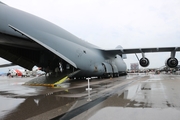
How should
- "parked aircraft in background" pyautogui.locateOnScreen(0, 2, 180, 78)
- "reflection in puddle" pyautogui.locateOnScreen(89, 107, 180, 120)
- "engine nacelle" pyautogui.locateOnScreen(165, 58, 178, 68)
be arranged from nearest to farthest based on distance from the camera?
"reflection in puddle" pyautogui.locateOnScreen(89, 107, 180, 120)
"parked aircraft in background" pyautogui.locateOnScreen(0, 2, 180, 78)
"engine nacelle" pyautogui.locateOnScreen(165, 58, 178, 68)

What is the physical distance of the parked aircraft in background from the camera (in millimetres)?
11266

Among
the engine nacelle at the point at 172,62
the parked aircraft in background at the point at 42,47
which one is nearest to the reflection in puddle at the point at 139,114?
the parked aircraft in background at the point at 42,47

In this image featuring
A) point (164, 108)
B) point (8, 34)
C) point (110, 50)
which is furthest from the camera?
point (110, 50)

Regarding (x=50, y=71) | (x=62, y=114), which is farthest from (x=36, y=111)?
(x=50, y=71)

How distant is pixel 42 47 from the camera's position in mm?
13633

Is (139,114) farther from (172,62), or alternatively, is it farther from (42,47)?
(172,62)

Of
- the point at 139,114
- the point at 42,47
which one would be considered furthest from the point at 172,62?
the point at 139,114

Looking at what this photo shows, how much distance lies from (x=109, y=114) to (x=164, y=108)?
1.87 metres

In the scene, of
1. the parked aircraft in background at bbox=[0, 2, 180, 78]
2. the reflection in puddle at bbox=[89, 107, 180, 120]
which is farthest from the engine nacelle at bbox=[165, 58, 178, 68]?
the reflection in puddle at bbox=[89, 107, 180, 120]

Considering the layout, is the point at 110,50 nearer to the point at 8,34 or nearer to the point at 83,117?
the point at 8,34

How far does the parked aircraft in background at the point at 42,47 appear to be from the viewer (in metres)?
11.3

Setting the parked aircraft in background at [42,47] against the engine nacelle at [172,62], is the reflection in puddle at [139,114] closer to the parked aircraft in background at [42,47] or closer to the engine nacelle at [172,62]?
the parked aircraft in background at [42,47]

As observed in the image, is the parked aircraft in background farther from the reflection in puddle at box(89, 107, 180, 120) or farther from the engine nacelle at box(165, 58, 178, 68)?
the reflection in puddle at box(89, 107, 180, 120)

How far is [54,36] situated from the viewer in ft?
45.1
